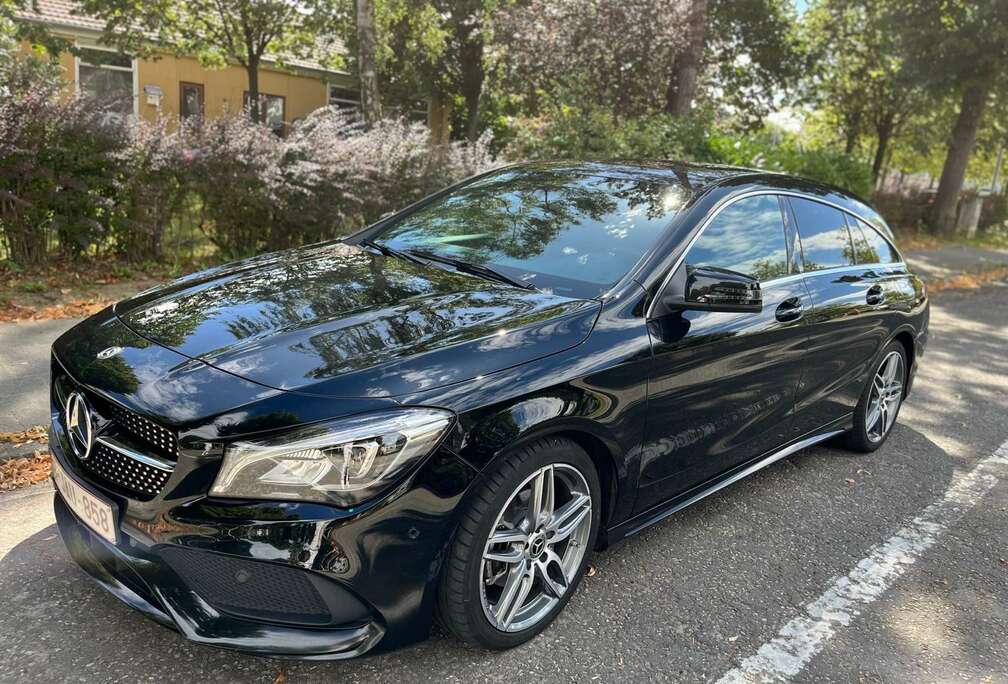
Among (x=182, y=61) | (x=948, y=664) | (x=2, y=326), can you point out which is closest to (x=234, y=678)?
(x=948, y=664)

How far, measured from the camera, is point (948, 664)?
9.47ft

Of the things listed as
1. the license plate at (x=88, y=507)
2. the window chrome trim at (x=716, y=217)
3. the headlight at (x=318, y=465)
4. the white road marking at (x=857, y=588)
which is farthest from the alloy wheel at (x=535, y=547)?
the license plate at (x=88, y=507)

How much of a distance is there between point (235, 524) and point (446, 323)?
0.97m

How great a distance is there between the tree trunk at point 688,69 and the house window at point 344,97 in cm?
1285

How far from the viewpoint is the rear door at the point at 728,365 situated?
3.12 meters

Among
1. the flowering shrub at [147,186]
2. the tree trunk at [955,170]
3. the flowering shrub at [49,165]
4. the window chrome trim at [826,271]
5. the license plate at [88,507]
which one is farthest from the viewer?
the tree trunk at [955,170]

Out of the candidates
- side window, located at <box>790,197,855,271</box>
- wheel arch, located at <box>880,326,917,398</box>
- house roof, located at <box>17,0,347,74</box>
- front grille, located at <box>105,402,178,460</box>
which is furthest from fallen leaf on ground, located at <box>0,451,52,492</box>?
house roof, located at <box>17,0,347,74</box>

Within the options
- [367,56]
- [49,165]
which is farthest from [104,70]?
[49,165]

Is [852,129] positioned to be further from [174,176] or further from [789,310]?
[789,310]

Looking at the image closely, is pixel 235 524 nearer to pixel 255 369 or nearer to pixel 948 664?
pixel 255 369

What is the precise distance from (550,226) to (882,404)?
2594 mm

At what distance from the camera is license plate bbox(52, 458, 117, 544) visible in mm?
2389

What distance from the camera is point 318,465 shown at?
88.0 inches

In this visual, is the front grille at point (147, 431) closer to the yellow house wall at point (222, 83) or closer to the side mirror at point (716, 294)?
the side mirror at point (716, 294)
